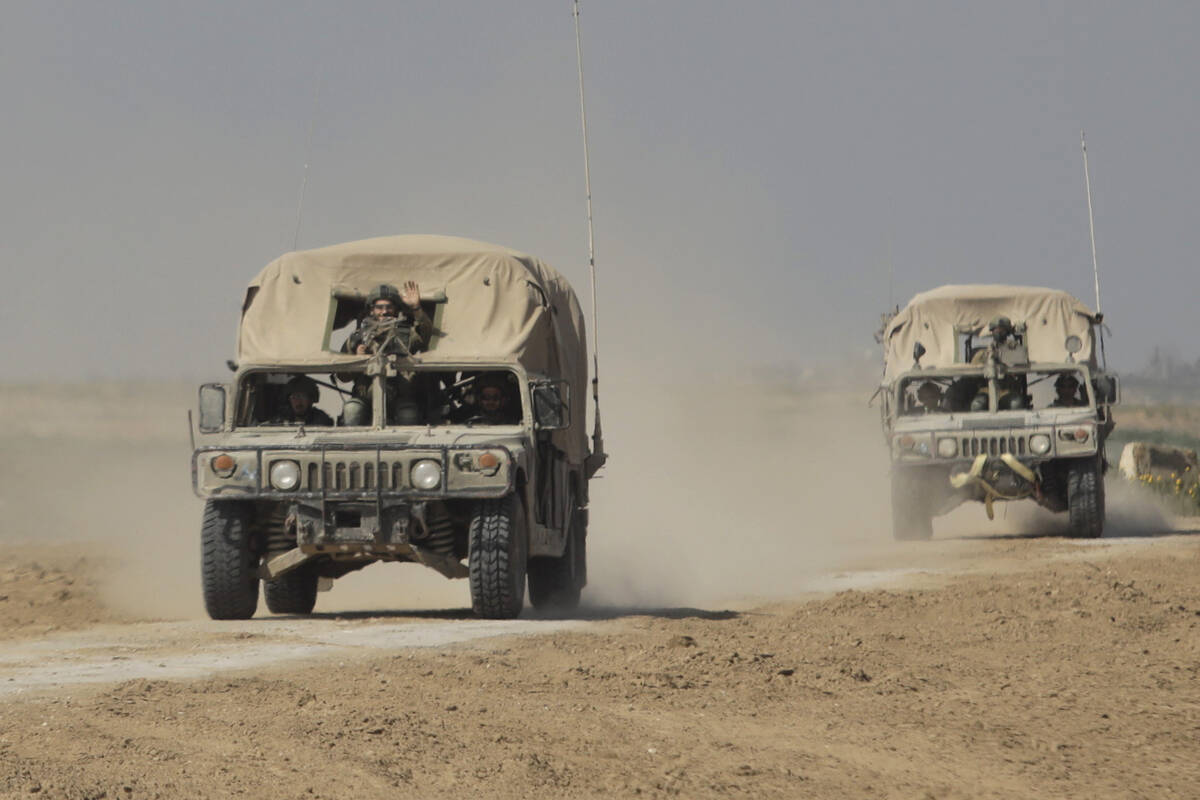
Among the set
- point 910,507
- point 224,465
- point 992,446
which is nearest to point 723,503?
point 910,507

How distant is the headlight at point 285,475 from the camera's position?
481 inches

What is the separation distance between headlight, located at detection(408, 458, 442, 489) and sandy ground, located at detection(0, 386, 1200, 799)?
0.81 meters

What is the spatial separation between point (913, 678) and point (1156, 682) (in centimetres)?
118

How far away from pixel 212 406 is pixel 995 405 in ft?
35.4

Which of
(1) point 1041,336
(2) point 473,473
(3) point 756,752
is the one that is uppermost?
(1) point 1041,336

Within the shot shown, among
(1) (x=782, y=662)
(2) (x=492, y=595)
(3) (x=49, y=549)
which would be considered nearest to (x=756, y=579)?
(2) (x=492, y=595)

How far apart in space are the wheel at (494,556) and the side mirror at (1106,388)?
1064 cm

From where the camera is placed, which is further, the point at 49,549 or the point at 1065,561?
the point at 49,549

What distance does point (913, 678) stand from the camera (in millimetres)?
9984

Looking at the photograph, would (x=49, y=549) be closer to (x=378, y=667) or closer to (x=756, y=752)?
(x=378, y=667)

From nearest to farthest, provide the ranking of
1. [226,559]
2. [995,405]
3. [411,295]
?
1. [226,559]
2. [411,295]
3. [995,405]

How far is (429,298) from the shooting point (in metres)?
13.8

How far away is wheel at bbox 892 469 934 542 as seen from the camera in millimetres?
21922

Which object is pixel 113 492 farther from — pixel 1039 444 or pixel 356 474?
pixel 356 474
